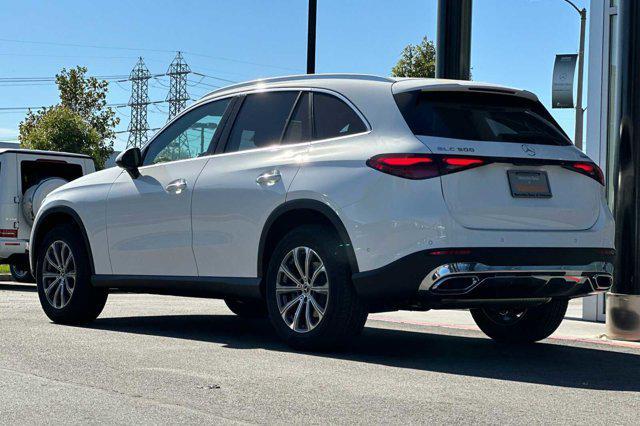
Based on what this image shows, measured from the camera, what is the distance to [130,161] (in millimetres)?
8750

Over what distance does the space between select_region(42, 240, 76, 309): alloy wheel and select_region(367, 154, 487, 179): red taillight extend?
3635 millimetres

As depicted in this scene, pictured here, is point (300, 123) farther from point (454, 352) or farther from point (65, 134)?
point (65, 134)

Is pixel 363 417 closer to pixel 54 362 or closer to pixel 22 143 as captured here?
pixel 54 362

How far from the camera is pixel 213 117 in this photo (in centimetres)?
841

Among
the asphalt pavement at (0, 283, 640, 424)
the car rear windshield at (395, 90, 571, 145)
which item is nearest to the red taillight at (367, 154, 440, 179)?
the car rear windshield at (395, 90, 571, 145)

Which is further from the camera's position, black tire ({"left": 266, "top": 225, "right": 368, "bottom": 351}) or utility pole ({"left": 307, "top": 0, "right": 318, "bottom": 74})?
utility pole ({"left": 307, "top": 0, "right": 318, "bottom": 74})

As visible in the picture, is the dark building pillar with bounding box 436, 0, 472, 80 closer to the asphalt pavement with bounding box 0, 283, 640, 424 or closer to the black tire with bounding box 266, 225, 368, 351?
the asphalt pavement with bounding box 0, 283, 640, 424

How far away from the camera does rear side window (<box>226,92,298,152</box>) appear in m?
7.81

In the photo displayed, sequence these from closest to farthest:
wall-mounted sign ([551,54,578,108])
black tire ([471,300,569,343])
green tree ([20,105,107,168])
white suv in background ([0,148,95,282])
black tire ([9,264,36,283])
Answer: black tire ([471,300,569,343]), white suv in background ([0,148,95,282]), black tire ([9,264,36,283]), wall-mounted sign ([551,54,578,108]), green tree ([20,105,107,168])

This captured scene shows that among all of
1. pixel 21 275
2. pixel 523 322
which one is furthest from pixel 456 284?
pixel 21 275

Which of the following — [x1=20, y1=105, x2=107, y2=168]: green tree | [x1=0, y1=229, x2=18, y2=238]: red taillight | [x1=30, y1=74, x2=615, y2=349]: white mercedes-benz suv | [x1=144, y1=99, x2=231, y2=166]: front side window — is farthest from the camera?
[x1=20, y1=105, x2=107, y2=168]: green tree

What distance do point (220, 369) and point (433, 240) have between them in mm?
1505

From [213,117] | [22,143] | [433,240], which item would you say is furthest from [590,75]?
[22,143]

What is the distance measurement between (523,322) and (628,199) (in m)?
1.58
